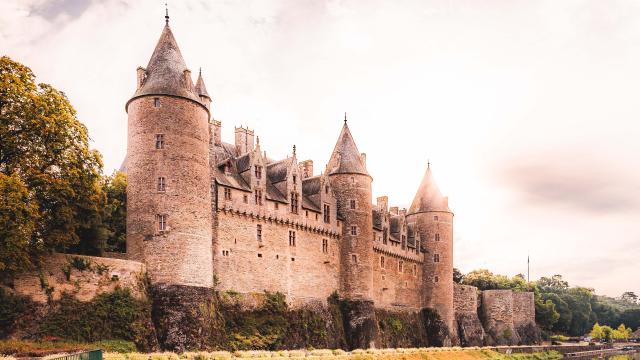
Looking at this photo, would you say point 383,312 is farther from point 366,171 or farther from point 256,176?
point 256,176

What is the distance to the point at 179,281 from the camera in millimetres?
38812

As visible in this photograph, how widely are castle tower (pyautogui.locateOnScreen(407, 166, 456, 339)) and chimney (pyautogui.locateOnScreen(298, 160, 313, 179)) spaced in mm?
16587

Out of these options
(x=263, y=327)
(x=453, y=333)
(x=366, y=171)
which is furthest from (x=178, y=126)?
(x=453, y=333)

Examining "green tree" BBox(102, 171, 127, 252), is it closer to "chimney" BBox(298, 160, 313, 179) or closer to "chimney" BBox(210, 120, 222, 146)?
"chimney" BBox(210, 120, 222, 146)

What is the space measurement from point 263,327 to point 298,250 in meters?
7.63

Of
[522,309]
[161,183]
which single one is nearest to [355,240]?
[161,183]

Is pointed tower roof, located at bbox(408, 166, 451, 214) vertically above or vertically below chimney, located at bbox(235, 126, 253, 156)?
below

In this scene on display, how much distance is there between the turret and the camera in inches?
2156

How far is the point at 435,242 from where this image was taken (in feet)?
230

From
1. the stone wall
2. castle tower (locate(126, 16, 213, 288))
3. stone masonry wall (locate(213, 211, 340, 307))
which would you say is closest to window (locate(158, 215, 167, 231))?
castle tower (locate(126, 16, 213, 288))

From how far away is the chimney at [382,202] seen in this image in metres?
64.6

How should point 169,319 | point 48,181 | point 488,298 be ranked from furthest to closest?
point 488,298 → point 169,319 → point 48,181

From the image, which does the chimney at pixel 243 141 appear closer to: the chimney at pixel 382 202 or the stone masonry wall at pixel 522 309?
the chimney at pixel 382 202

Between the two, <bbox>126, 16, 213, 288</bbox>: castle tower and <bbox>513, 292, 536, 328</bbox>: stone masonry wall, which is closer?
<bbox>126, 16, 213, 288</bbox>: castle tower
